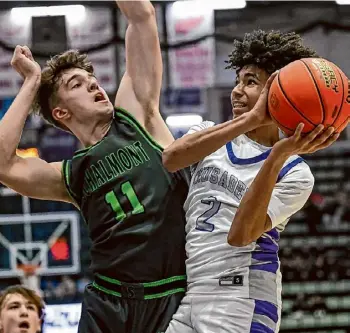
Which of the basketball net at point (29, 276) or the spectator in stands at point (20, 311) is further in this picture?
the basketball net at point (29, 276)

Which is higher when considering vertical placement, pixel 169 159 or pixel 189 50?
pixel 189 50

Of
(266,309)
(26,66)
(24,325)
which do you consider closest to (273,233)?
(266,309)

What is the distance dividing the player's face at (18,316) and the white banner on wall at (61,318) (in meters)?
3.54

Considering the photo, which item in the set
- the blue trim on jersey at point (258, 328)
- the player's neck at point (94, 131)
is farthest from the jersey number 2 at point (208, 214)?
the player's neck at point (94, 131)

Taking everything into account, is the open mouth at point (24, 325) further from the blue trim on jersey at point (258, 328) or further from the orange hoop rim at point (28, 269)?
the orange hoop rim at point (28, 269)

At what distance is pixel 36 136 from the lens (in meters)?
10.2

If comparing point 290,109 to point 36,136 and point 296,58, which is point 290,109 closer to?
point 296,58

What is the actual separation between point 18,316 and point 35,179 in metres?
2.33

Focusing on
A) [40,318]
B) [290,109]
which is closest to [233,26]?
[40,318]

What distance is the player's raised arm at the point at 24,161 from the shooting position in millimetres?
4332

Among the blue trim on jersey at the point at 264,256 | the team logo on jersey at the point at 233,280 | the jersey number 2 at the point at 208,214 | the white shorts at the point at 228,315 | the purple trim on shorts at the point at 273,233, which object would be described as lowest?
the white shorts at the point at 228,315

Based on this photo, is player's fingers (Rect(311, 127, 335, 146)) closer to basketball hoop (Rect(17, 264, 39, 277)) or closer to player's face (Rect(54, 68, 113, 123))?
player's face (Rect(54, 68, 113, 123))

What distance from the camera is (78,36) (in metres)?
10.5

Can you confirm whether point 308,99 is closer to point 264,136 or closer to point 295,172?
point 295,172
